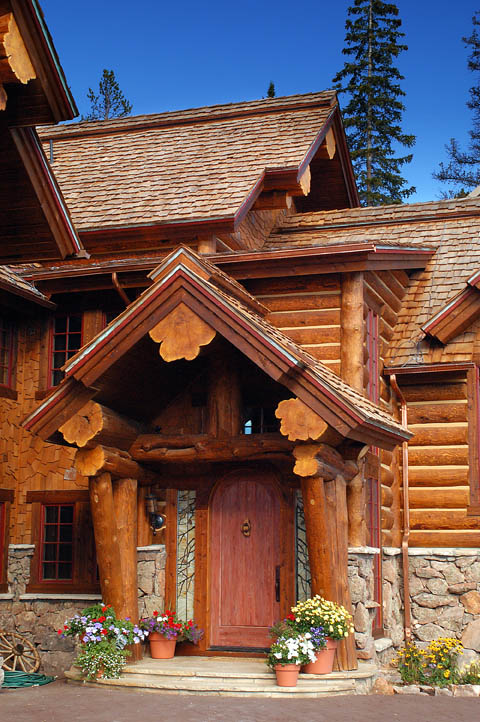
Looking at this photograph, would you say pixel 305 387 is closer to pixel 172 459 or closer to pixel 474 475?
pixel 172 459

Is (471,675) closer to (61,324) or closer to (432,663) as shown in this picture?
(432,663)

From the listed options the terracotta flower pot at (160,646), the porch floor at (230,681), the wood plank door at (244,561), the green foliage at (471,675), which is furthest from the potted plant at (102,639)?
the green foliage at (471,675)

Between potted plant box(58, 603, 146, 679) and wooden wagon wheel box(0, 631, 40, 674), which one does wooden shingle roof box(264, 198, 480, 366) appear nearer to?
potted plant box(58, 603, 146, 679)

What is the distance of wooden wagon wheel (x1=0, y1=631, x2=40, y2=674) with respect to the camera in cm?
1405

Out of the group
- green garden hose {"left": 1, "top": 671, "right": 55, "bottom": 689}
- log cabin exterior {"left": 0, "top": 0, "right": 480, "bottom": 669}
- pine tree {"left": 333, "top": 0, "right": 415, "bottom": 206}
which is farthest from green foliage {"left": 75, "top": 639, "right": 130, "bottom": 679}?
pine tree {"left": 333, "top": 0, "right": 415, "bottom": 206}

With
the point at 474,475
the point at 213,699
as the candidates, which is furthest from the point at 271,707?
the point at 474,475

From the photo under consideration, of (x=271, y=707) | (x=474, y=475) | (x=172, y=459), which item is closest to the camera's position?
(x=271, y=707)

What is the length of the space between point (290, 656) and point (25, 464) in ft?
19.2

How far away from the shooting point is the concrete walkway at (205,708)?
9711 millimetres

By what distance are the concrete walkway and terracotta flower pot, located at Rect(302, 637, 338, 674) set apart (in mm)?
459

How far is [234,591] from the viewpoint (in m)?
13.0

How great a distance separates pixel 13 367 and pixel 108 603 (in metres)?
4.70

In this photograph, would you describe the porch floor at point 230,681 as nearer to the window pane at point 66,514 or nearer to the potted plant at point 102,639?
the potted plant at point 102,639

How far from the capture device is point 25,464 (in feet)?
49.3
